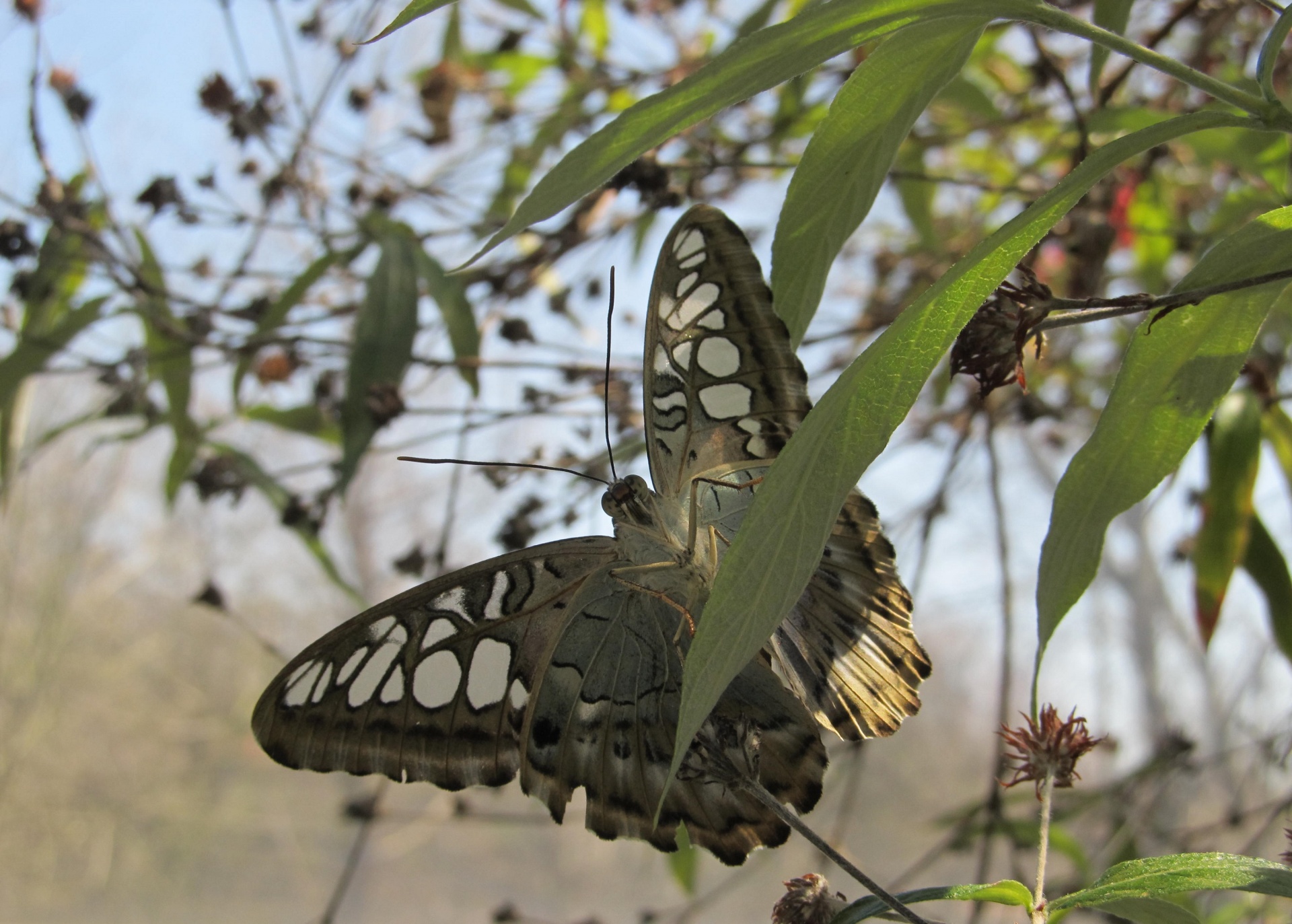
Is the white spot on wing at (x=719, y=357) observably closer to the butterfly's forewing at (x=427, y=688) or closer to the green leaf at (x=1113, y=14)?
the butterfly's forewing at (x=427, y=688)

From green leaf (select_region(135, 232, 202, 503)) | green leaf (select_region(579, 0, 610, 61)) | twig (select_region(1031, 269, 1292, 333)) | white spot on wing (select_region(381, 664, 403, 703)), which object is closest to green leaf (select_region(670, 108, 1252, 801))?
twig (select_region(1031, 269, 1292, 333))

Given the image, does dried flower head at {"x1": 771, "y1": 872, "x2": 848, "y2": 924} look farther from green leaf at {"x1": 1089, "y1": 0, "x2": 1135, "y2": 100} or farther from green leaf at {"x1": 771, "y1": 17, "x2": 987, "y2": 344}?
green leaf at {"x1": 1089, "y1": 0, "x2": 1135, "y2": 100}

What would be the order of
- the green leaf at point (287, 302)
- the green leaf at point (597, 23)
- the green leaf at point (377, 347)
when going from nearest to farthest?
the green leaf at point (377, 347)
the green leaf at point (287, 302)
the green leaf at point (597, 23)

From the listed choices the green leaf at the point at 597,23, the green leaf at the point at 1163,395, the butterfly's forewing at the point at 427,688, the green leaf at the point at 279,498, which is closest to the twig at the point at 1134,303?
the green leaf at the point at 1163,395

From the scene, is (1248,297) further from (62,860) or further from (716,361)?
(62,860)

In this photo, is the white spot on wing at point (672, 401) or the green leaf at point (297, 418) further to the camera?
the green leaf at point (297, 418)

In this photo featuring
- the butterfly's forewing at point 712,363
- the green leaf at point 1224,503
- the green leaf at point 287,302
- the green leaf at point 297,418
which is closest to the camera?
the butterfly's forewing at point 712,363
